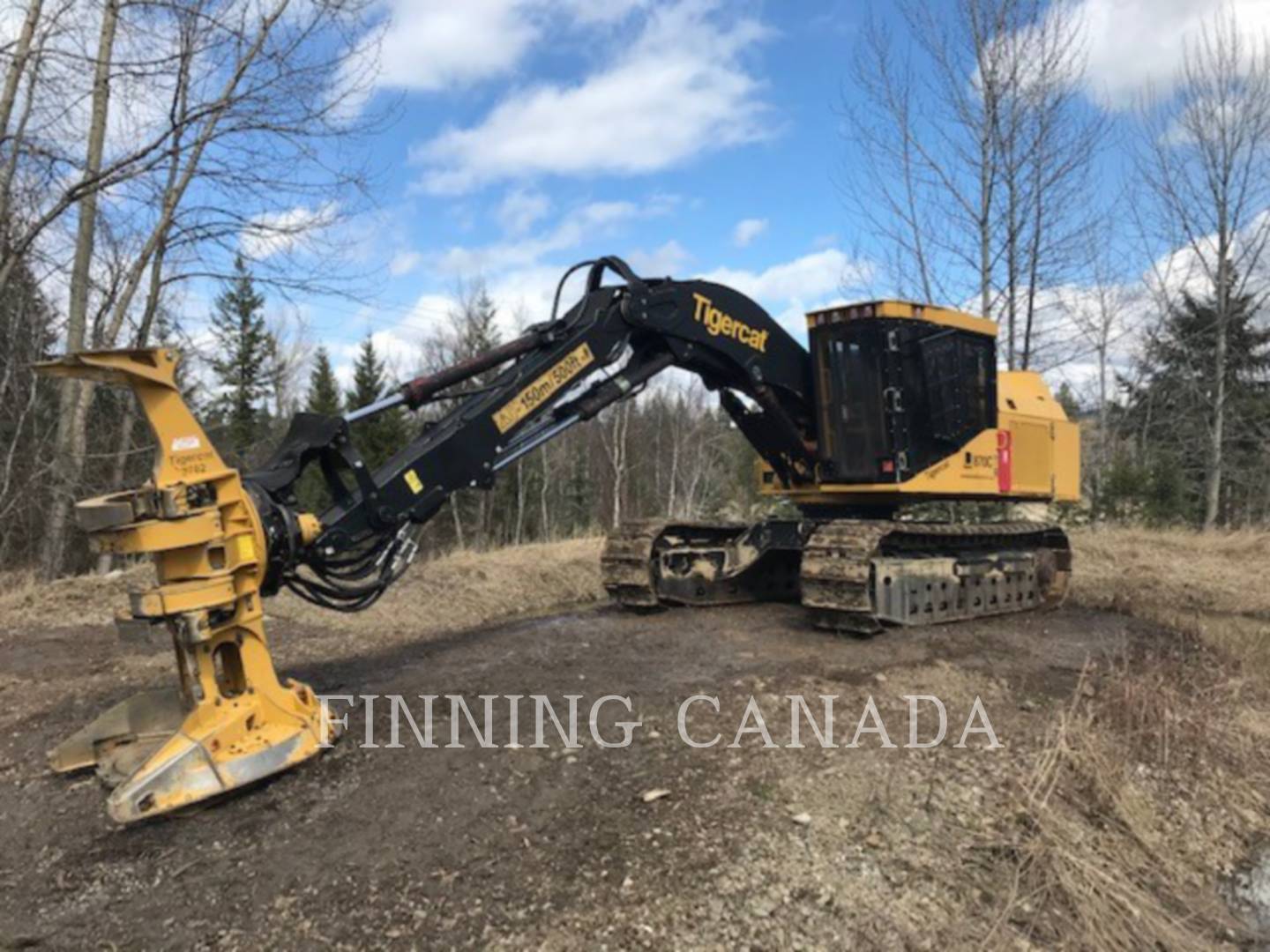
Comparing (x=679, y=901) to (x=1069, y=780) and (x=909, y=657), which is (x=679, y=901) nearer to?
(x=1069, y=780)

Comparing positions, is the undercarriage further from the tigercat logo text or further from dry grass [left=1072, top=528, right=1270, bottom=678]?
the tigercat logo text

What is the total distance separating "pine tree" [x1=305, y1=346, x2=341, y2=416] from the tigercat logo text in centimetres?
3163

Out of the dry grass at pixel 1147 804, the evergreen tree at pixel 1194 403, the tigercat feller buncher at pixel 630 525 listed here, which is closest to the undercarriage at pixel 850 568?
the tigercat feller buncher at pixel 630 525

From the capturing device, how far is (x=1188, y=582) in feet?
44.3

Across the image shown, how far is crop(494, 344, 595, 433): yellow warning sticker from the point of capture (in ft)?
18.6

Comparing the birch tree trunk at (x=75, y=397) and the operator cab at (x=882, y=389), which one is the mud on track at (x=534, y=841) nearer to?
the operator cab at (x=882, y=389)

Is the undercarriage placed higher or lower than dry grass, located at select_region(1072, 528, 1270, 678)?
higher

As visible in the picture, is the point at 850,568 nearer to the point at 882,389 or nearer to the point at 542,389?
the point at 882,389

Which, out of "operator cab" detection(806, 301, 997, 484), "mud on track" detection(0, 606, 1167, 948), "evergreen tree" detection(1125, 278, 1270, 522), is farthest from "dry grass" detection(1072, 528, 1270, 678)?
"evergreen tree" detection(1125, 278, 1270, 522)

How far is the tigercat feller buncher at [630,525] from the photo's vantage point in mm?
4012

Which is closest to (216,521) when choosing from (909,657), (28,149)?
(909,657)

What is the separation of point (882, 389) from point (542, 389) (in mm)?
3465

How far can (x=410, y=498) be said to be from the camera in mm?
5219

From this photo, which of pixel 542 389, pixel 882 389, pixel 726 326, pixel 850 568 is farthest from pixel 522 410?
pixel 882 389
